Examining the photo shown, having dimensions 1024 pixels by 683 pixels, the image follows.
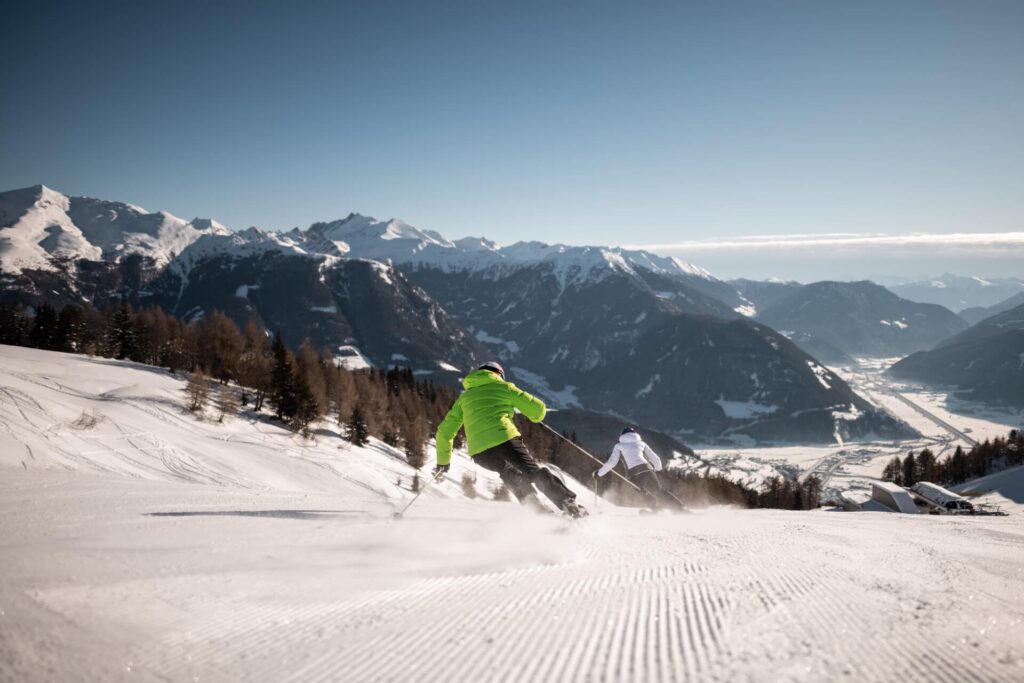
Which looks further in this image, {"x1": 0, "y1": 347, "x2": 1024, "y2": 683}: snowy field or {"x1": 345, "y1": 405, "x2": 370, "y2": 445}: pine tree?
{"x1": 345, "y1": 405, "x2": 370, "y2": 445}: pine tree

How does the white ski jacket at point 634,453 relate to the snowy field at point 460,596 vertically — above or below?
below

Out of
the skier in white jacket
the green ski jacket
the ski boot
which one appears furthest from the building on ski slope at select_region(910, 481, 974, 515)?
the green ski jacket

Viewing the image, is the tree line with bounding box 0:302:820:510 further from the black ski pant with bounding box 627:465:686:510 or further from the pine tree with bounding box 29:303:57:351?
the black ski pant with bounding box 627:465:686:510

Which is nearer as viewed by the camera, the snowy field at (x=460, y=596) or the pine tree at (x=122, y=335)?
the snowy field at (x=460, y=596)

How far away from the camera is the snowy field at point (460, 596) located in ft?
8.85

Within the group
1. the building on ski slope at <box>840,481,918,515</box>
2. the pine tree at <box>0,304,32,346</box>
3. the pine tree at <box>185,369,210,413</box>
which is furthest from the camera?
the pine tree at <box>0,304,32,346</box>

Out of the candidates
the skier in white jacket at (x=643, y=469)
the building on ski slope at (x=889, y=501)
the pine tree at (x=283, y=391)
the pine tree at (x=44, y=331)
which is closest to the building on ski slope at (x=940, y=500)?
the building on ski slope at (x=889, y=501)

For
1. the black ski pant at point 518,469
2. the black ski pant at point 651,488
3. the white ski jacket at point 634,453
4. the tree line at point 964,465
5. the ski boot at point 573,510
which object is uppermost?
the black ski pant at point 518,469

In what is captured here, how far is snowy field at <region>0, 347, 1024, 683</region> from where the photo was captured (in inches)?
106

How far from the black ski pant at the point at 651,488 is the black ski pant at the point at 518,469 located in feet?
18.4

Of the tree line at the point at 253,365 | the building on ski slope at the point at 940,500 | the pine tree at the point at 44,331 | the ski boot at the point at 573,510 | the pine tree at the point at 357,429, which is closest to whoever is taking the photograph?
the ski boot at the point at 573,510

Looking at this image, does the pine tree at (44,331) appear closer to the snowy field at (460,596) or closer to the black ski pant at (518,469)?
the snowy field at (460,596)

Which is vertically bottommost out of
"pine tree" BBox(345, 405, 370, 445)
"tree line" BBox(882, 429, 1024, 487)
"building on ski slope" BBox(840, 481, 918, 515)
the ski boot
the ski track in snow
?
"tree line" BBox(882, 429, 1024, 487)

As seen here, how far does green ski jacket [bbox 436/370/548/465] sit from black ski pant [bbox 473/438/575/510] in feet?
0.45
